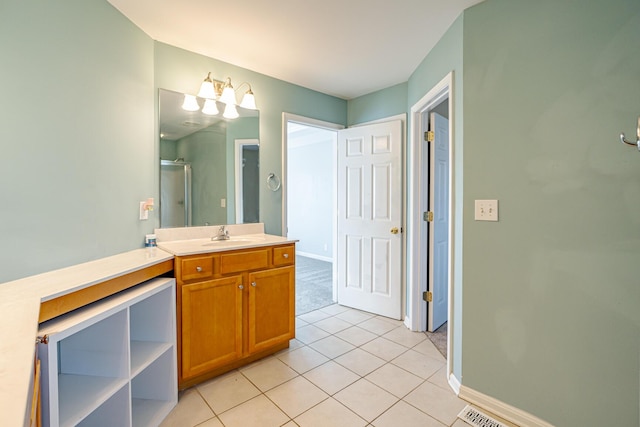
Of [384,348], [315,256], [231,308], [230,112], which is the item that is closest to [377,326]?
[384,348]

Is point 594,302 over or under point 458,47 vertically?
under

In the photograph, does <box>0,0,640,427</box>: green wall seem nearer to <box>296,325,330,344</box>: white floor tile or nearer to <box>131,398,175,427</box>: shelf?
<box>131,398,175,427</box>: shelf

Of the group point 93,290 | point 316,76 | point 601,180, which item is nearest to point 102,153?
point 93,290

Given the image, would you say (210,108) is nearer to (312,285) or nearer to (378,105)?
(378,105)

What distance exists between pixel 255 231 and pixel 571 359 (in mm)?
2264

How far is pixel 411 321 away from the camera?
278 centimetres

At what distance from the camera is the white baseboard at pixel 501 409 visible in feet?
5.11

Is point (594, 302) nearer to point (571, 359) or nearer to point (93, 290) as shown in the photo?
point (571, 359)

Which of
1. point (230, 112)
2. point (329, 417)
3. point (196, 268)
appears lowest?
Answer: point (329, 417)

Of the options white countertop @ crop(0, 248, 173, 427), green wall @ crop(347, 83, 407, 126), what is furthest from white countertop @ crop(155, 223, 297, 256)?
green wall @ crop(347, 83, 407, 126)

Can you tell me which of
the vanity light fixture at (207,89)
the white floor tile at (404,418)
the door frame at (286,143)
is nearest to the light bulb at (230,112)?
the vanity light fixture at (207,89)

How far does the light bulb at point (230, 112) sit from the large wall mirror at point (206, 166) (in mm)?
36

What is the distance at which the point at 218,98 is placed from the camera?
95.6 inches

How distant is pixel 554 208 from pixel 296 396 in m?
1.78
